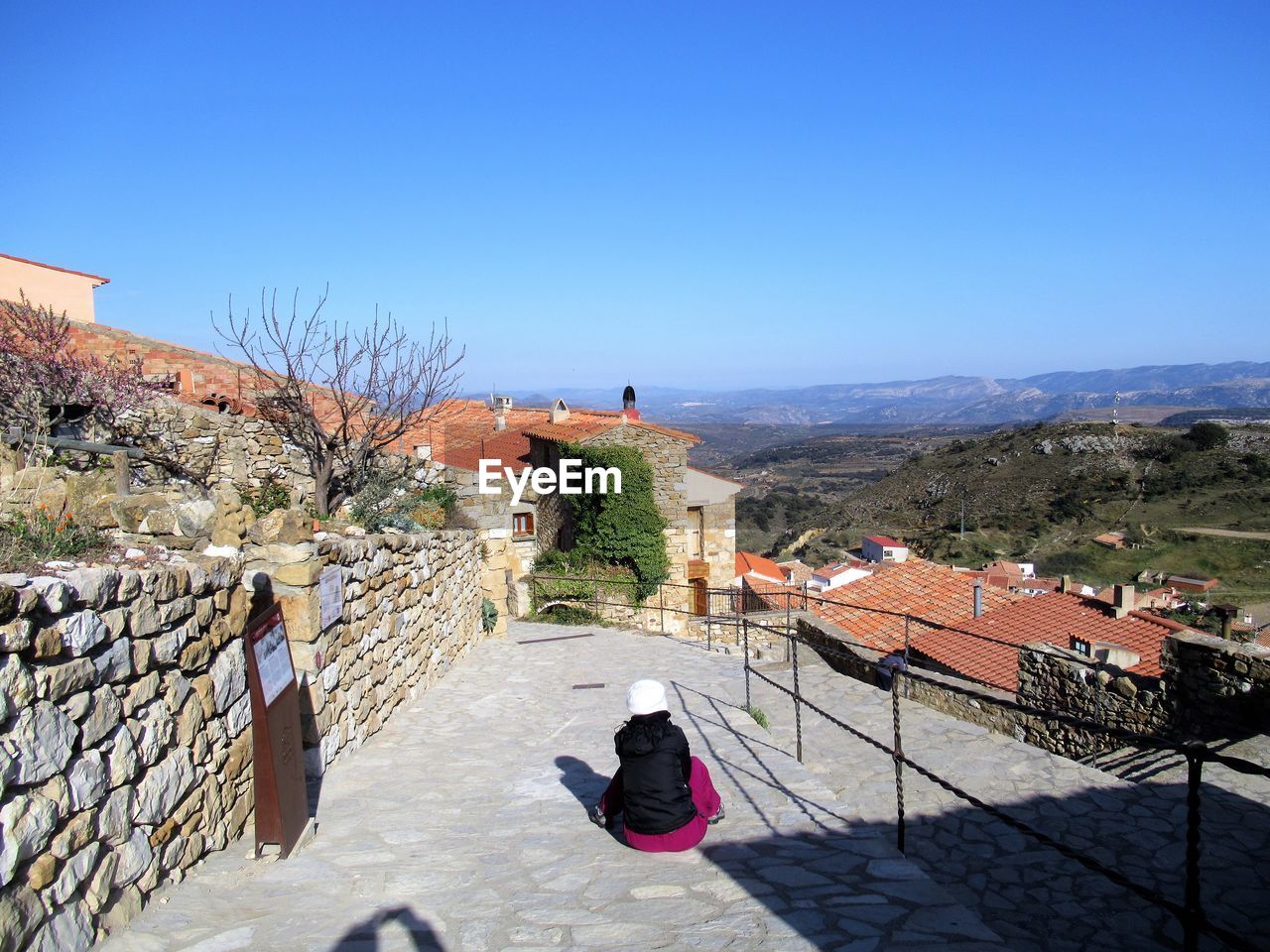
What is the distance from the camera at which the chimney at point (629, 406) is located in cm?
2402

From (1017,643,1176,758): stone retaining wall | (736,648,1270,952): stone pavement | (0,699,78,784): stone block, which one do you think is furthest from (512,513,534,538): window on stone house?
(0,699,78,784): stone block

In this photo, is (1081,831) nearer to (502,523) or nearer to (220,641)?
(220,641)

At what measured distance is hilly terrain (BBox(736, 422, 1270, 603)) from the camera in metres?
40.2

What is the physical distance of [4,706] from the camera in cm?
271

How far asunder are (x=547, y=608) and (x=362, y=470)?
7740 millimetres

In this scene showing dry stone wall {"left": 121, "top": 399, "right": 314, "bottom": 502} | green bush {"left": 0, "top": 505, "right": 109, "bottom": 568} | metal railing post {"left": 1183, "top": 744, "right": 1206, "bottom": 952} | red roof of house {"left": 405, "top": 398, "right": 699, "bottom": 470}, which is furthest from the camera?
red roof of house {"left": 405, "top": 398, "right": 699, "bottom": 470}

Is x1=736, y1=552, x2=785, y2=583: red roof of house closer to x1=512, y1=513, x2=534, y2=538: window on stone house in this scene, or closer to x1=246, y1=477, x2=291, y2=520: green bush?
x1=512, y1=513, x2=534, y2=538: window on stone house

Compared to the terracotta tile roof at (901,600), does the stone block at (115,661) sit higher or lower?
higher

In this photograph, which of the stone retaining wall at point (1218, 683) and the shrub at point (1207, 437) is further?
the shrub at point (1207, 437)

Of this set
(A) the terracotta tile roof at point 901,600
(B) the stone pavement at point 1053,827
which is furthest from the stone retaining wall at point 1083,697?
(A) the terracotta tile roof at point 901,600

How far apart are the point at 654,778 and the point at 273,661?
6.96 ft

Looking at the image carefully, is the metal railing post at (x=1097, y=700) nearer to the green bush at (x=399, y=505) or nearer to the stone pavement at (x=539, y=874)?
the stone pavement at (x=539, y=874)

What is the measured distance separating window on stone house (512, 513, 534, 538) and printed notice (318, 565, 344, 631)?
16.7 metres

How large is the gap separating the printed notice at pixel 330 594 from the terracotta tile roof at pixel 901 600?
12.5 metres
